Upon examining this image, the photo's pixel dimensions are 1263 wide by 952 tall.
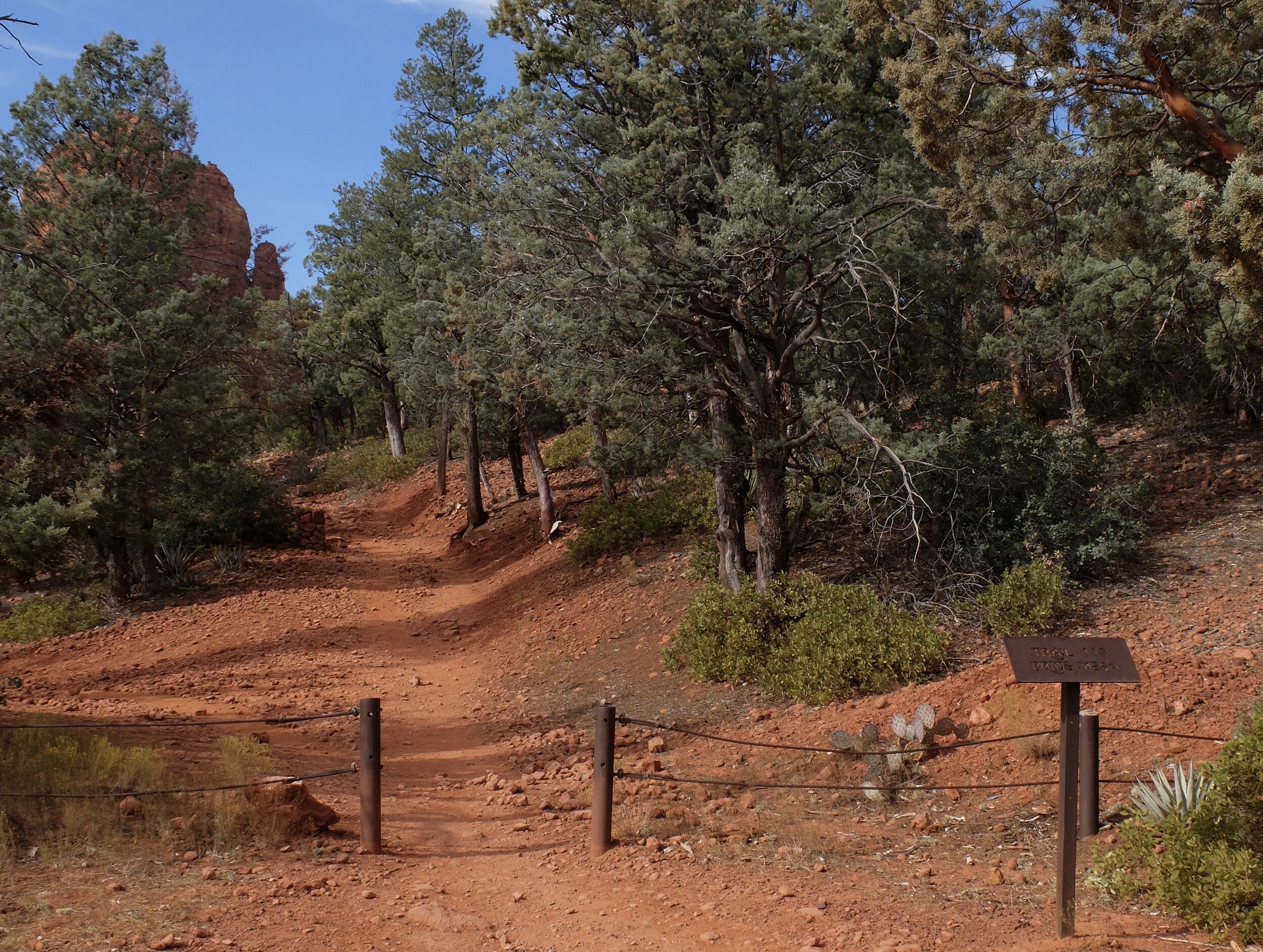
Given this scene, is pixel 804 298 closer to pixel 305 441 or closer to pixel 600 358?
pixel 600 358

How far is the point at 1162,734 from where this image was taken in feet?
22.2

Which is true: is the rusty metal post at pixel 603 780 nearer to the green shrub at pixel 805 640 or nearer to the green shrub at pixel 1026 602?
the green shrub at pixel 805 640

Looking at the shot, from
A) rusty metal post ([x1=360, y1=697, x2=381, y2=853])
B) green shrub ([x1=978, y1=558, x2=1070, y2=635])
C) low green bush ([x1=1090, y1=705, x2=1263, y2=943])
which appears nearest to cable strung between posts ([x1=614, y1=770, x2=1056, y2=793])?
low green bush ([x1=1090, y1=705, x2=1263, y2=943])

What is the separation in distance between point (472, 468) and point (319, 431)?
25.4 meters

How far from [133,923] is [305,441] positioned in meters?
42.2

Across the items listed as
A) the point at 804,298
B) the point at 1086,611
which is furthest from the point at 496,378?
the point at 1086,611

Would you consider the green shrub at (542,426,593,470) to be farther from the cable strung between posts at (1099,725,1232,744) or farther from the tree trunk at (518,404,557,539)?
the cable strung between posts at (1099,725,1232,744)

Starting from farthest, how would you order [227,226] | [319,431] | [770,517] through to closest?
[227,226] → [319,431] → [770,517]

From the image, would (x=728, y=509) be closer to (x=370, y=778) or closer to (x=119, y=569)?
(x=370, y=778)

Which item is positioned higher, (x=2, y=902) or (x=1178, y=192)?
(x=1178, y=192)

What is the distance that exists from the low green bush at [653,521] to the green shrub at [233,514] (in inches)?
293

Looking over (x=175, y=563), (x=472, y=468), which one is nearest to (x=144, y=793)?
(x=175, y=563)

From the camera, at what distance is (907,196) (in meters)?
10.9

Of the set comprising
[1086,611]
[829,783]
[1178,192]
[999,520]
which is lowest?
[829,783]
